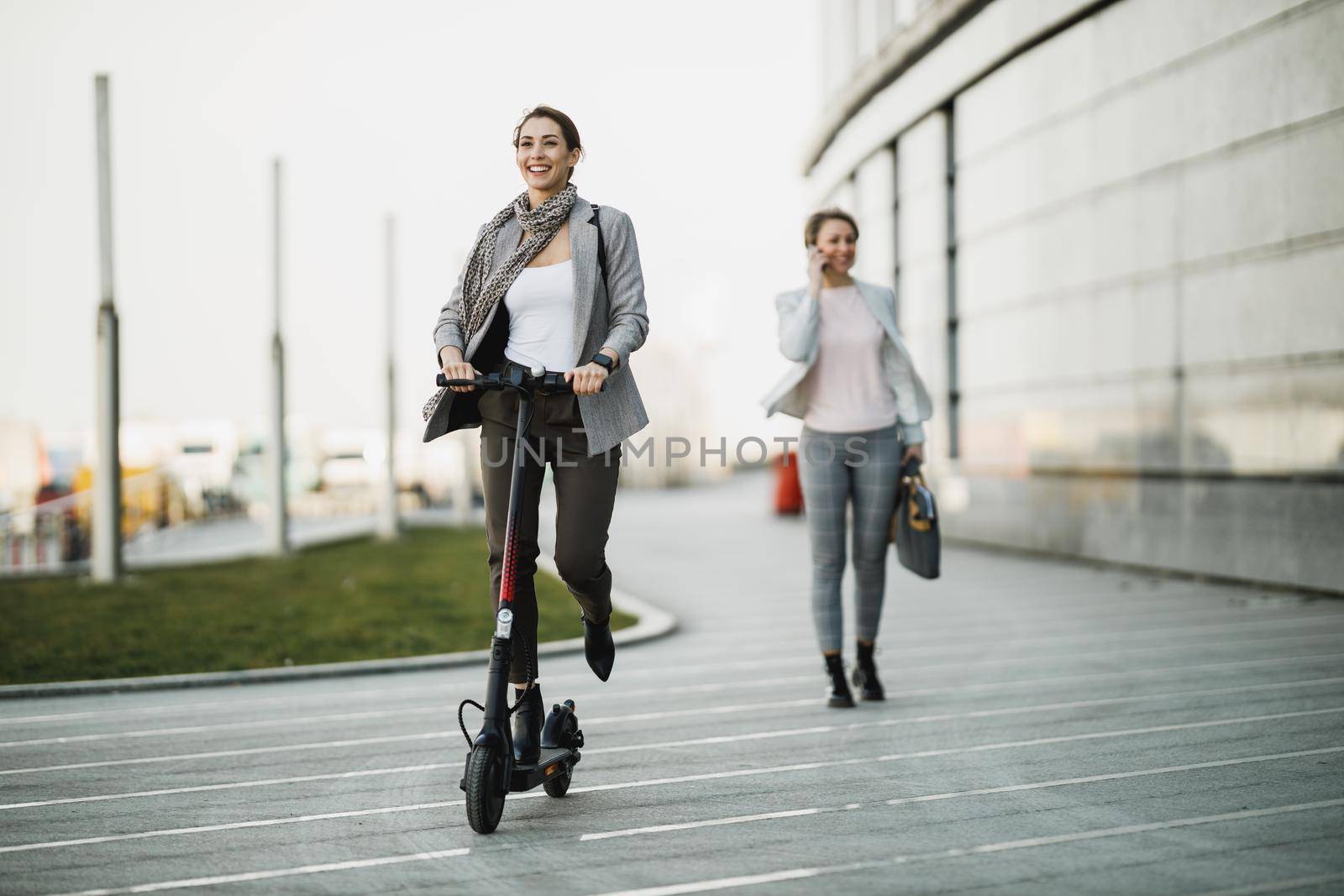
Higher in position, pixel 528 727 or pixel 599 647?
pixel 599 647

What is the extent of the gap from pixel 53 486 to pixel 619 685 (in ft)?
127

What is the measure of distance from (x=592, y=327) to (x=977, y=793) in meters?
1.92

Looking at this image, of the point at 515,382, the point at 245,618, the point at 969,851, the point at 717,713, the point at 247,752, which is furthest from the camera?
the point at 245,618

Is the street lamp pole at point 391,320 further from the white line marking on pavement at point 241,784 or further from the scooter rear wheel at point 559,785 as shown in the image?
the scooter rear wheel at point 559,785

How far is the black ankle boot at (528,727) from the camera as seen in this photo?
4.03 m

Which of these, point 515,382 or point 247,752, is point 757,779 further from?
point 247,752

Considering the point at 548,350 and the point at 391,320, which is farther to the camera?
the point at 391,320

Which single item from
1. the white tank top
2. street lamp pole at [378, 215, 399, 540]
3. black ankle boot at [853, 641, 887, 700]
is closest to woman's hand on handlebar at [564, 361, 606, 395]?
the white tank top

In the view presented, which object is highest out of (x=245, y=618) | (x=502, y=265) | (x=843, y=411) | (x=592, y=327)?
(x=502, y=265)

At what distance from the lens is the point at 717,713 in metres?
5.62

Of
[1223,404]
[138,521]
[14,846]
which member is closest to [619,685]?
[14,846]

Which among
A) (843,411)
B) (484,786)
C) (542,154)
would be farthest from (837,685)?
(542,154)

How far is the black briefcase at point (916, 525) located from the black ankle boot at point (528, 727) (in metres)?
2.19

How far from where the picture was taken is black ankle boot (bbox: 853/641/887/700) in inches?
231
